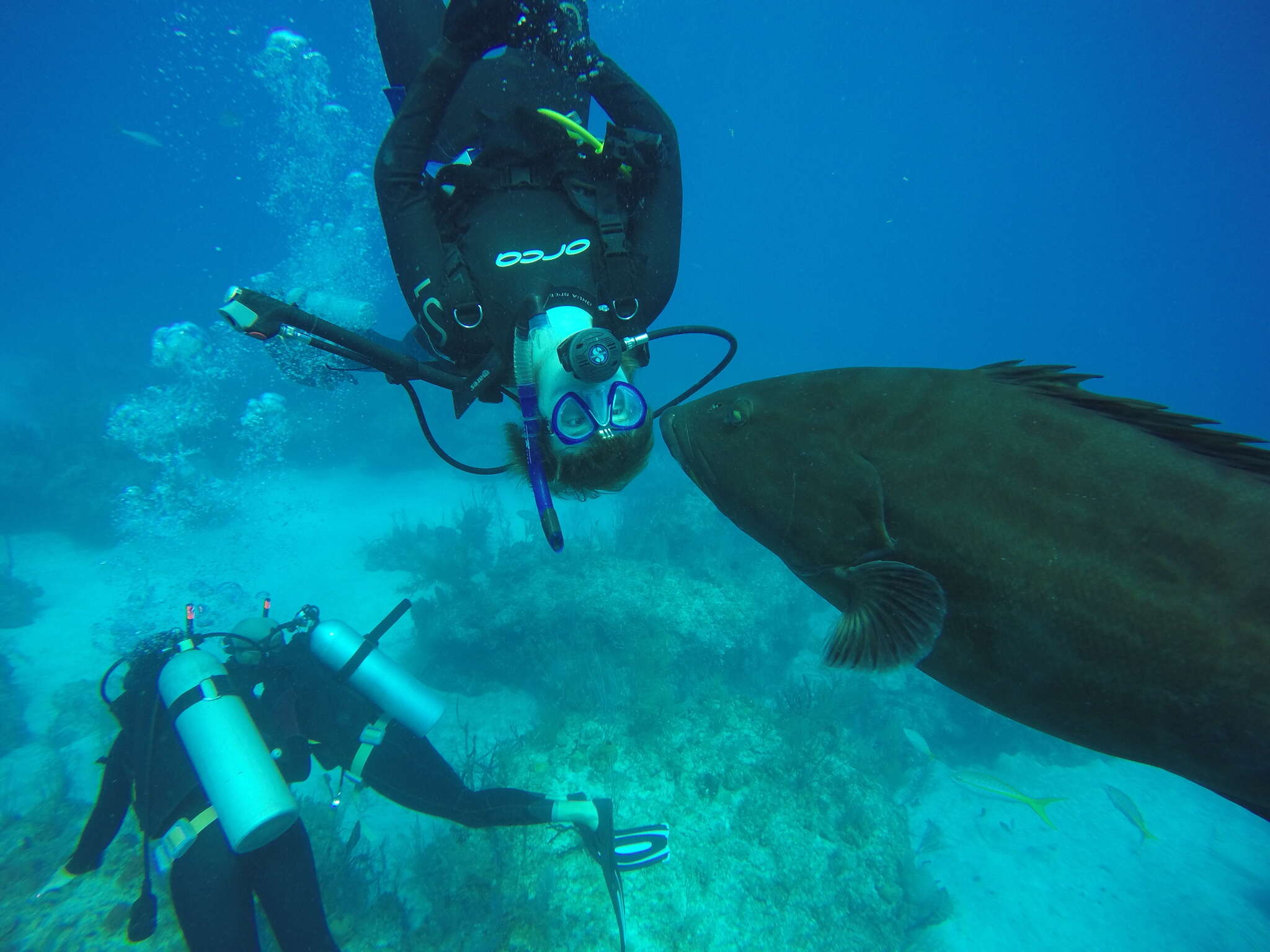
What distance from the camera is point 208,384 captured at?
906 inches

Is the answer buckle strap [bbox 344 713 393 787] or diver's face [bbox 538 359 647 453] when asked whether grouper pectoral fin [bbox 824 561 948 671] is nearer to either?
diver's face [bbox 538 359 647 453]

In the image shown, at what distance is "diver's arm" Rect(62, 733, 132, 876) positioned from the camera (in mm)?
4148

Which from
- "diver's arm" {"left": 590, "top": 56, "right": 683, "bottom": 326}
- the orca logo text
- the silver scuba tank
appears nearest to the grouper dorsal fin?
"diver's arm" {"left": 590, "top": 56, "right": 683, "bottom": 326}

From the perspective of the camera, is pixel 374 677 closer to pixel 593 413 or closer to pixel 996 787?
pixel 593 413

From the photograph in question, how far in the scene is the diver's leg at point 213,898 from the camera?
3.58 m

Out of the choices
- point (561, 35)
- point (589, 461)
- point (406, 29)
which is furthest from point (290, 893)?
point (406, 29)

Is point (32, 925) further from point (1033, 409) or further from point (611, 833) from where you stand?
point (1033, 409)

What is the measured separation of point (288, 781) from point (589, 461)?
14.0 feet

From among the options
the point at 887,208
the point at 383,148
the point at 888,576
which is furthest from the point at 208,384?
the point at 887,208

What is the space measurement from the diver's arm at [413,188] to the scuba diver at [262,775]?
11.8 feet

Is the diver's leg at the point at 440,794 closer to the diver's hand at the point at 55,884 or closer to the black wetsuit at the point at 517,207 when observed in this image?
the diver's hand at the point at 55,884

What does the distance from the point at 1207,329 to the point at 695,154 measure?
4339 inches

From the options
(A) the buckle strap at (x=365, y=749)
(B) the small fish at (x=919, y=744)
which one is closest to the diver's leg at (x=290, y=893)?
(A) the buckle strap at (x=365, y=749)

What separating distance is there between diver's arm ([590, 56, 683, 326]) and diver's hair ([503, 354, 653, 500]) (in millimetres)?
777
